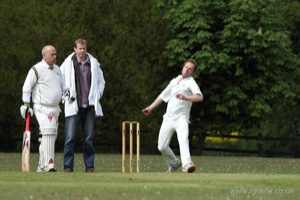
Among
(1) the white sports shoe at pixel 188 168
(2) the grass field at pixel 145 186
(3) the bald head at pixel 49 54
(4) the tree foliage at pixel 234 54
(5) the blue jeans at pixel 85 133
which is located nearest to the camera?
(2) the grass field at pixel 145 186

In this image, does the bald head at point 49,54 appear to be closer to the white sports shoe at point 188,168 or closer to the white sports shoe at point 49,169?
the white sports shoe at point 49,169

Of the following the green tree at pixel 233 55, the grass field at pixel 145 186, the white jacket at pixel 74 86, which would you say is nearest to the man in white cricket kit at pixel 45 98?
the white jacket at pixel 74 86

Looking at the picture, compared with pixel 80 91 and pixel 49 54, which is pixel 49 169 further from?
pixel 49 54

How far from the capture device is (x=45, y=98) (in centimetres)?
2045

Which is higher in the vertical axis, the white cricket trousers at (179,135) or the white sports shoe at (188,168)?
the white cricket trousers at (179,135)

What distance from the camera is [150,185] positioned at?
1596cm

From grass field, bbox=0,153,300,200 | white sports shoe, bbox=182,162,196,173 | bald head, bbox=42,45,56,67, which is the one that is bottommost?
white sports shoe, bbox=182,162,196,173

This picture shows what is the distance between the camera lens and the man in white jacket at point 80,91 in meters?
20.7

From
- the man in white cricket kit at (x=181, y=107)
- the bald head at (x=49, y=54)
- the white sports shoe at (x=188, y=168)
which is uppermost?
the bald head at (x=49, y=54)

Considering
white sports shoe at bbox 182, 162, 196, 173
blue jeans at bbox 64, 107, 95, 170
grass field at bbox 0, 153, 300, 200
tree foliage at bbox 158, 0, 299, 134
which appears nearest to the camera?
grass field at bbox 0, 153, 300, 200

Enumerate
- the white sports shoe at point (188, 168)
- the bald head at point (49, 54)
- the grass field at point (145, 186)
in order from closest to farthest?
the grass field at point (145, 186), the bald head at point (49, 54), the white sports shoe at point (188, 168)

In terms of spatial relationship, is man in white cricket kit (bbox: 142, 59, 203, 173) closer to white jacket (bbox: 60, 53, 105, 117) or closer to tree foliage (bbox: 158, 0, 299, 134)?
white jacket (bbox: 60, 53, 105, 117)

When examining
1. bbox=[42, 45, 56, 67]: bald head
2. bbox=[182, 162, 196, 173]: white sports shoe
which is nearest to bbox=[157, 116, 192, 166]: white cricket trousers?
bbox=[182, 162, 196, 173]: white sports shoe

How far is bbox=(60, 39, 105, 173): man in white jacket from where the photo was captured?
20.7 meters
